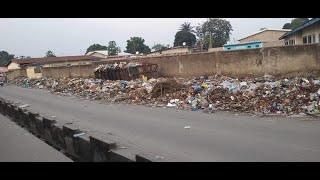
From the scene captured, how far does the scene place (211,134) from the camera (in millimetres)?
8234

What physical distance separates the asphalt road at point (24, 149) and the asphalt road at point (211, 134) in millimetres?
1525

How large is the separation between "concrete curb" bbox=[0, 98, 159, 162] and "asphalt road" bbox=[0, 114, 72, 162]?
0.20 m

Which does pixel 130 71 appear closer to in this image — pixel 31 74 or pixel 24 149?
pixel 24 149

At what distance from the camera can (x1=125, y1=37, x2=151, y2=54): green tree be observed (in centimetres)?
8506

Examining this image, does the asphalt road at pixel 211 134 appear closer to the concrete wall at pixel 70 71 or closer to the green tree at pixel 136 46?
the concrete wall at pixel 70 71

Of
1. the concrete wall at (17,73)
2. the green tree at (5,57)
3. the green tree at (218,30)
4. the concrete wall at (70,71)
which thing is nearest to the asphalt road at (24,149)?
the concrete wall at (70,71)

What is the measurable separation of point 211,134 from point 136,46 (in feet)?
257

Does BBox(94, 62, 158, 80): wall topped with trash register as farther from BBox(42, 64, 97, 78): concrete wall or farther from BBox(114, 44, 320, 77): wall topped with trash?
BBox(42, 64, 97, 78): concrete wall

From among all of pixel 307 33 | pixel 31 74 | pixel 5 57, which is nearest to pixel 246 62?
pixel 307 33

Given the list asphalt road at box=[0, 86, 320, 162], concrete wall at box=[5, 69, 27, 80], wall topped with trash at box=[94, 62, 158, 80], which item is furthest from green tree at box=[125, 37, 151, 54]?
asphalt road at box=[0, 86, 320, 162]
